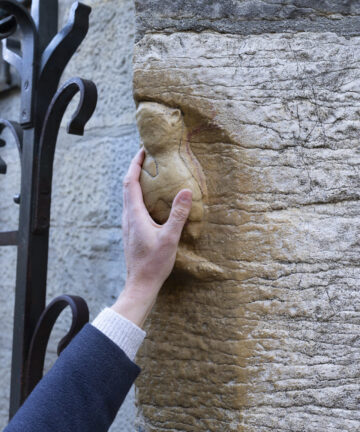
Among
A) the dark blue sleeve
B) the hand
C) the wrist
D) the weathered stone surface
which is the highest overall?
the weathered stone surface

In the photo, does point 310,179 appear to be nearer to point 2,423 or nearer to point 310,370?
point 310,370

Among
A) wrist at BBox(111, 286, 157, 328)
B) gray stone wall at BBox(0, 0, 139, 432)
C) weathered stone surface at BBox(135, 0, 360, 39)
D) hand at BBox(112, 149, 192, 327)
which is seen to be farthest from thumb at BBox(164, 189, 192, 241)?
gray stone wall at BBox(0, 0, 139, 432)

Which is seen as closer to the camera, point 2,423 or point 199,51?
point 199,51

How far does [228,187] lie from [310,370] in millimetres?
321

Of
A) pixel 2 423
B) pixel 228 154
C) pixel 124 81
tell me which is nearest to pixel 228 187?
pixel 228 154

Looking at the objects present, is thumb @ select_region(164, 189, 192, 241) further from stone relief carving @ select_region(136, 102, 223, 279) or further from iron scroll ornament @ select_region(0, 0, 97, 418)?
iron scroll ornament @ select_region(0, 0, 97, 418)

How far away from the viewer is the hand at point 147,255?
2.46 feet

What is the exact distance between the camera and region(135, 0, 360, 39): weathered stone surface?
0.79 meters

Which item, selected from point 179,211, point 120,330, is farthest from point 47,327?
point 179,211

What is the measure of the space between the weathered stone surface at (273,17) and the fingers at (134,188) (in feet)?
0.77

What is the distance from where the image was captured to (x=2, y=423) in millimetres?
1520

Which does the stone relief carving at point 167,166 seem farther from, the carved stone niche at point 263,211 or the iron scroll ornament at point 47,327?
the iron scroll ornament at point 47,327

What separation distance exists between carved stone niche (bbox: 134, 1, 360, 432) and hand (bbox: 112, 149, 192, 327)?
0.10 ft

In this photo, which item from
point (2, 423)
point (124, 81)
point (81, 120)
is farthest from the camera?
point (2, 423)
